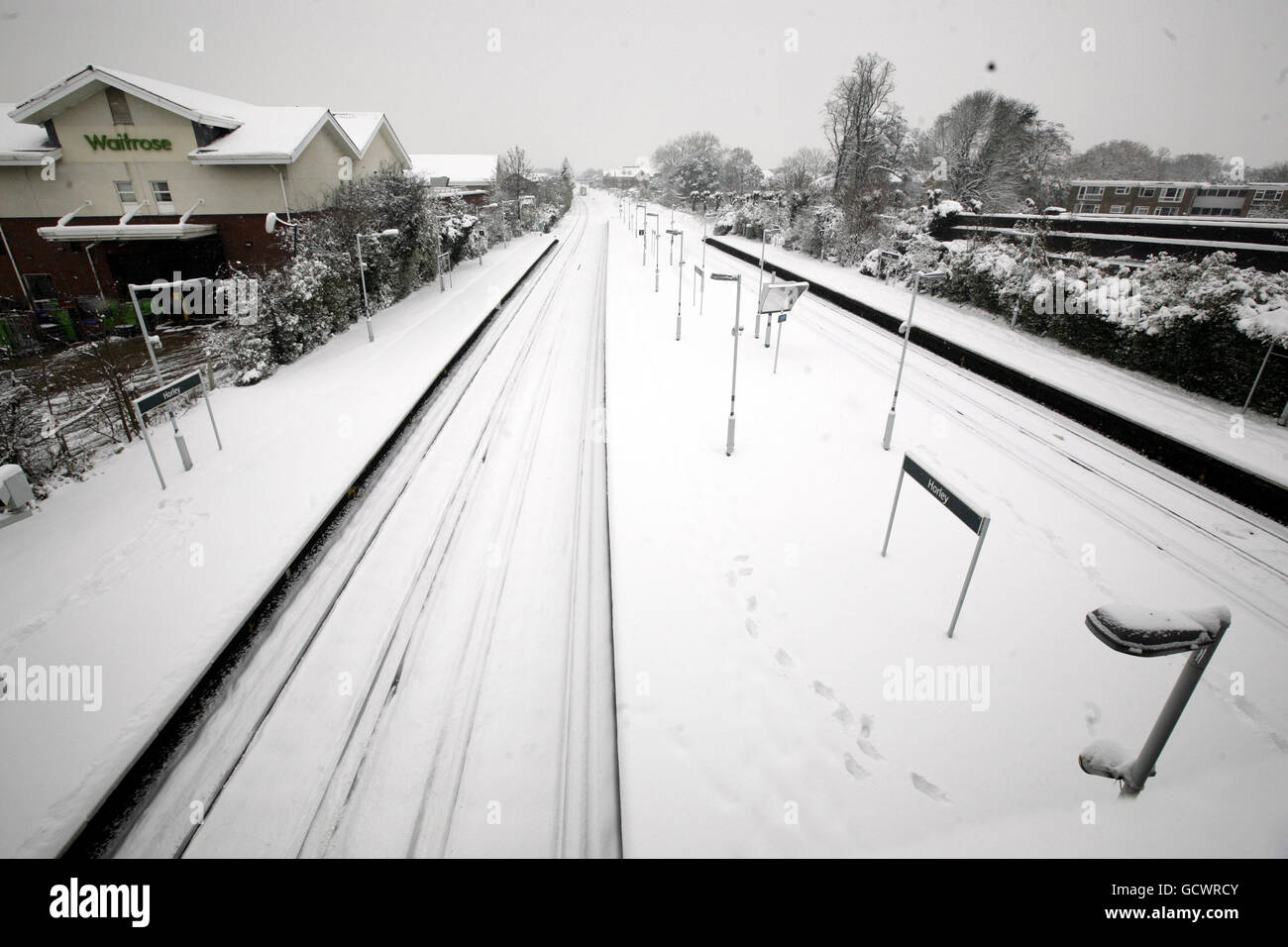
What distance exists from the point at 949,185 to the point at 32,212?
52463 mm

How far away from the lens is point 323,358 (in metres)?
16.0

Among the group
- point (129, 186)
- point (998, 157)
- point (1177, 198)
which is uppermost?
point (998, 157)

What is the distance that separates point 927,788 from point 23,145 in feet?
123

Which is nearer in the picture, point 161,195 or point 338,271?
point 338,271

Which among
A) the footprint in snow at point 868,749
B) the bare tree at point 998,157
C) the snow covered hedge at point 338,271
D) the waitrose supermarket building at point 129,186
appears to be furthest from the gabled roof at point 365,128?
the bare tree at point 998,157

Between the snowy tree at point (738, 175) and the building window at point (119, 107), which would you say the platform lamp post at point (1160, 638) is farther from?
the snowy tree at point (738, 175)

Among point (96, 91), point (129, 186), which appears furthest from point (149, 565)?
point (96, 91)

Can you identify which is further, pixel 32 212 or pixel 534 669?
pixel 32 212

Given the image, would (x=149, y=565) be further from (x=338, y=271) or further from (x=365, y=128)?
(x=365, y=128)

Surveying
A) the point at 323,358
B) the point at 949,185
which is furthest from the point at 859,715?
the point at 949,185

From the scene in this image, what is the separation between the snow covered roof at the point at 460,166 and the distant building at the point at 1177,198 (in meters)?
54.3

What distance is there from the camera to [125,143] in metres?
22.5
